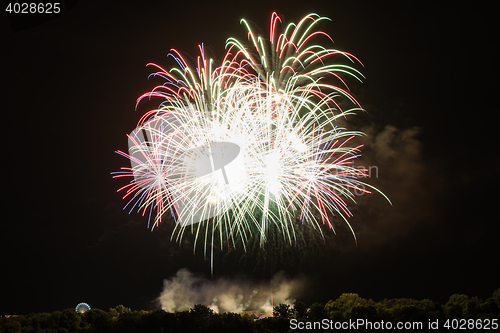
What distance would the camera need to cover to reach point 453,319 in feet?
72.7

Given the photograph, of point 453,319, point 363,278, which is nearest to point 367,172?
point 363,278

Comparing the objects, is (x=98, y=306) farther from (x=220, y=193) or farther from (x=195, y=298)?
(x=220, y=193)

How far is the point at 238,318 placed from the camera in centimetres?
2305

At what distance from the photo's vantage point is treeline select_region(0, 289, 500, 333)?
74.3 ft

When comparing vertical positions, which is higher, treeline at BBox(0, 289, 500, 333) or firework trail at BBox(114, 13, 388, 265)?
firework trail at BBox(114, 13, 388, 265)

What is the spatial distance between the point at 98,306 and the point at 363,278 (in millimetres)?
22069

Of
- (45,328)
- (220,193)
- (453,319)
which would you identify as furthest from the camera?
(45,328)

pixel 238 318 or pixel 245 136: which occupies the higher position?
pixel 245 136

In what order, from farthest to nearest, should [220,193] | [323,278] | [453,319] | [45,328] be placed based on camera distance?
[323,278] → [45,328] → [220,193] → [453,319]

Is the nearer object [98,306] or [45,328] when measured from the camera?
[45,328]

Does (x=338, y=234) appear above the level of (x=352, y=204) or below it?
below

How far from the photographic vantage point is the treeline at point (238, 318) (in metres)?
22.6

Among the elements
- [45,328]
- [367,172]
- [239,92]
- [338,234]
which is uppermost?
[239,92]

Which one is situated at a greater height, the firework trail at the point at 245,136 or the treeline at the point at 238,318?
the firework trail at the point at 245,136
